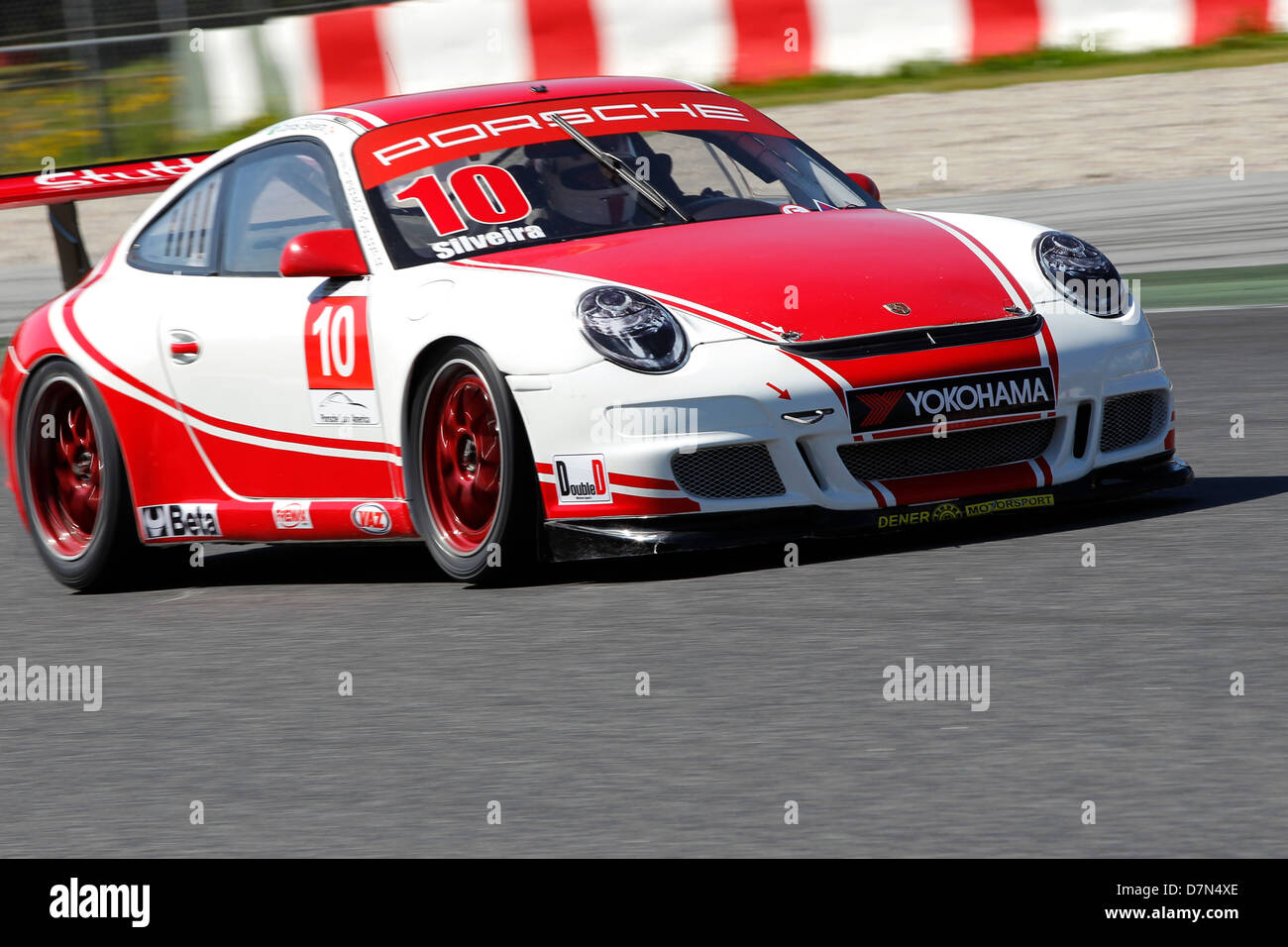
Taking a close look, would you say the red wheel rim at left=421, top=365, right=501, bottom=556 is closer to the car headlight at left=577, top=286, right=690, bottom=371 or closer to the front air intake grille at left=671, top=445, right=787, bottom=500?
the car headlight at left=577, top=286, right=690, bottom=371

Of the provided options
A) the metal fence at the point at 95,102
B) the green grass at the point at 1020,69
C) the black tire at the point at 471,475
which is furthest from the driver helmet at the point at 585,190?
the green grass at the point at 1020,69

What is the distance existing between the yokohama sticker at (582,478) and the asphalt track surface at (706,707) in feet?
0.87

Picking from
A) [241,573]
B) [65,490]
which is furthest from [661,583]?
[65,490]

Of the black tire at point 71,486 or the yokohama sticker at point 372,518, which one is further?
the black tire at point 71,486

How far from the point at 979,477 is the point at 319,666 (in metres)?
1.72

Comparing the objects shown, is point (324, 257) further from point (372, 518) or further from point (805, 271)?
point (805, 271)

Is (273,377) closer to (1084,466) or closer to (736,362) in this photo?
(736,362)

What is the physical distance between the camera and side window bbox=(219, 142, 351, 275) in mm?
6570

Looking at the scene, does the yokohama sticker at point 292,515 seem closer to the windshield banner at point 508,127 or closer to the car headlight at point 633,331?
the windshield banner at point 508,127

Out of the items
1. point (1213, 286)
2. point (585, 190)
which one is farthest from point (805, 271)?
point (1213, 286)

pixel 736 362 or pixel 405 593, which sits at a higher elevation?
pixel 736 362

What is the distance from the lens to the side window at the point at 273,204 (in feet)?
21.6

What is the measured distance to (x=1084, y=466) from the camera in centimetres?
590

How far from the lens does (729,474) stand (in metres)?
5.58
